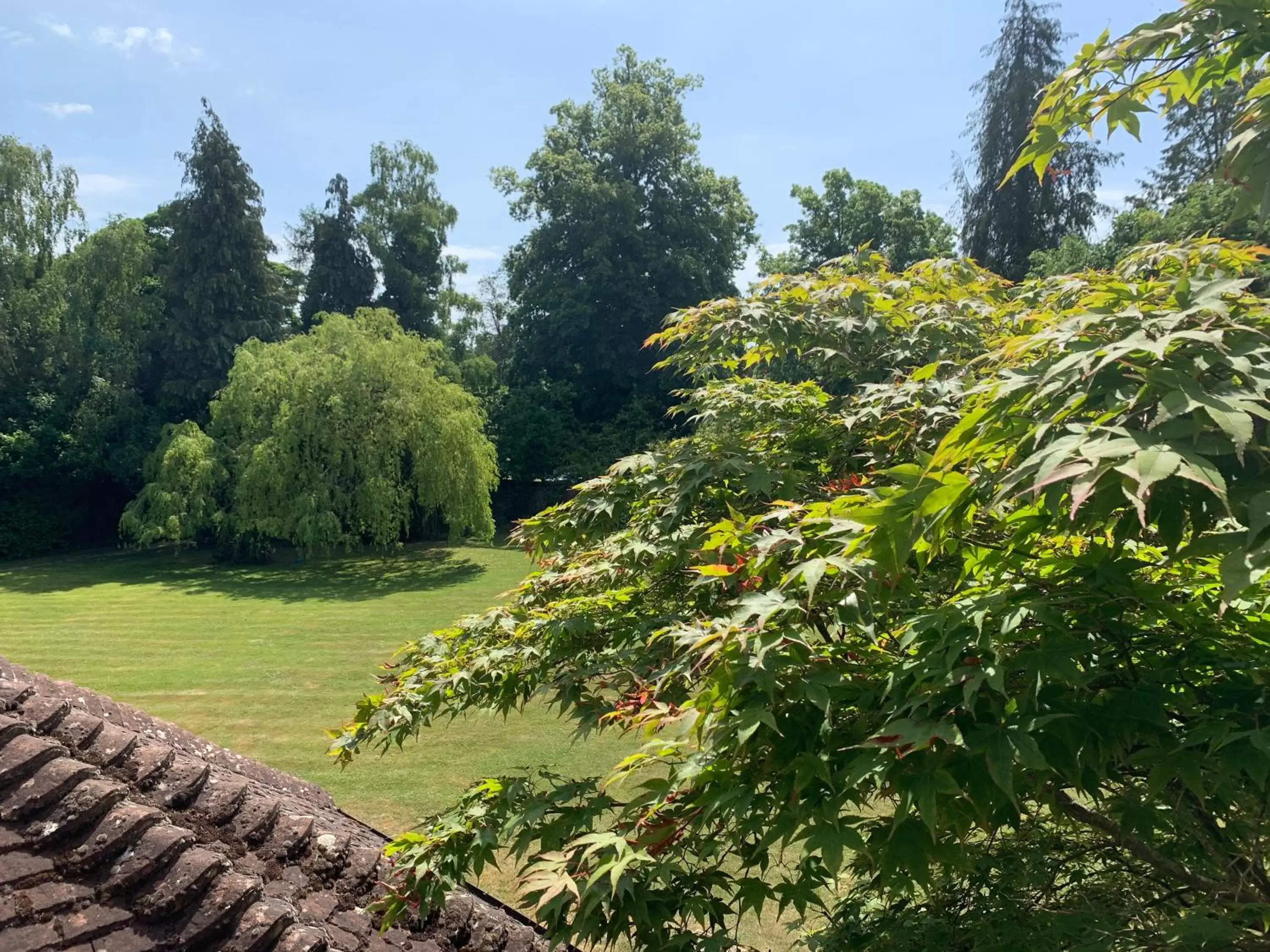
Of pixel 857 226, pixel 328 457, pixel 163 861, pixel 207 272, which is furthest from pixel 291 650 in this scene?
pixel 857 226

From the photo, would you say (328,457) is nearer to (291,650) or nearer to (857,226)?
(291,650)

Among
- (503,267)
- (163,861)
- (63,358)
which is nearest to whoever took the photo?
(163,861)

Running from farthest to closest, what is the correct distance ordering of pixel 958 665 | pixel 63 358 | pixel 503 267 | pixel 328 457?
1. pixel 503 267
2. pixel 63 358
3. pixel 328 457
4. pixel 958 665

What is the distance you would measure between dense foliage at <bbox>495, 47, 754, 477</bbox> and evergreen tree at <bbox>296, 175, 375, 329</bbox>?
5.55 m

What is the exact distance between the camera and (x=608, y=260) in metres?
28.2

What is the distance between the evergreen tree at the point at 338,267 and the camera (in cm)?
2880

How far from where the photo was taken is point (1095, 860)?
8.61 feet

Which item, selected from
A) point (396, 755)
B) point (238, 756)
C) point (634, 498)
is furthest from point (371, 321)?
point (634, 498)

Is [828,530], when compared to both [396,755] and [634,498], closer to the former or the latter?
[634,498]

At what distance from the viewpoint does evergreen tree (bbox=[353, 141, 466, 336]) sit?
29984 mm

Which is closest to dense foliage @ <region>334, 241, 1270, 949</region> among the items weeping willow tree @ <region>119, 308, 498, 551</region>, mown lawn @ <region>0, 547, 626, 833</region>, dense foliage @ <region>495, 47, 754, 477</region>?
mown lawn @ <region>0, 547, 626, 833</region>

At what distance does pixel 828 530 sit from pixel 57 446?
27568mm

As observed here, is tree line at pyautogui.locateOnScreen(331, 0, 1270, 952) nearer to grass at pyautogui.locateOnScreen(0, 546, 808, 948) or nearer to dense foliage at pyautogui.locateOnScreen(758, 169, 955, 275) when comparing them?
grass at pyautogui.locateOnScreen(0, 546, 808, 948)

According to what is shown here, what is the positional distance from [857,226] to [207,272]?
20.9 metres
